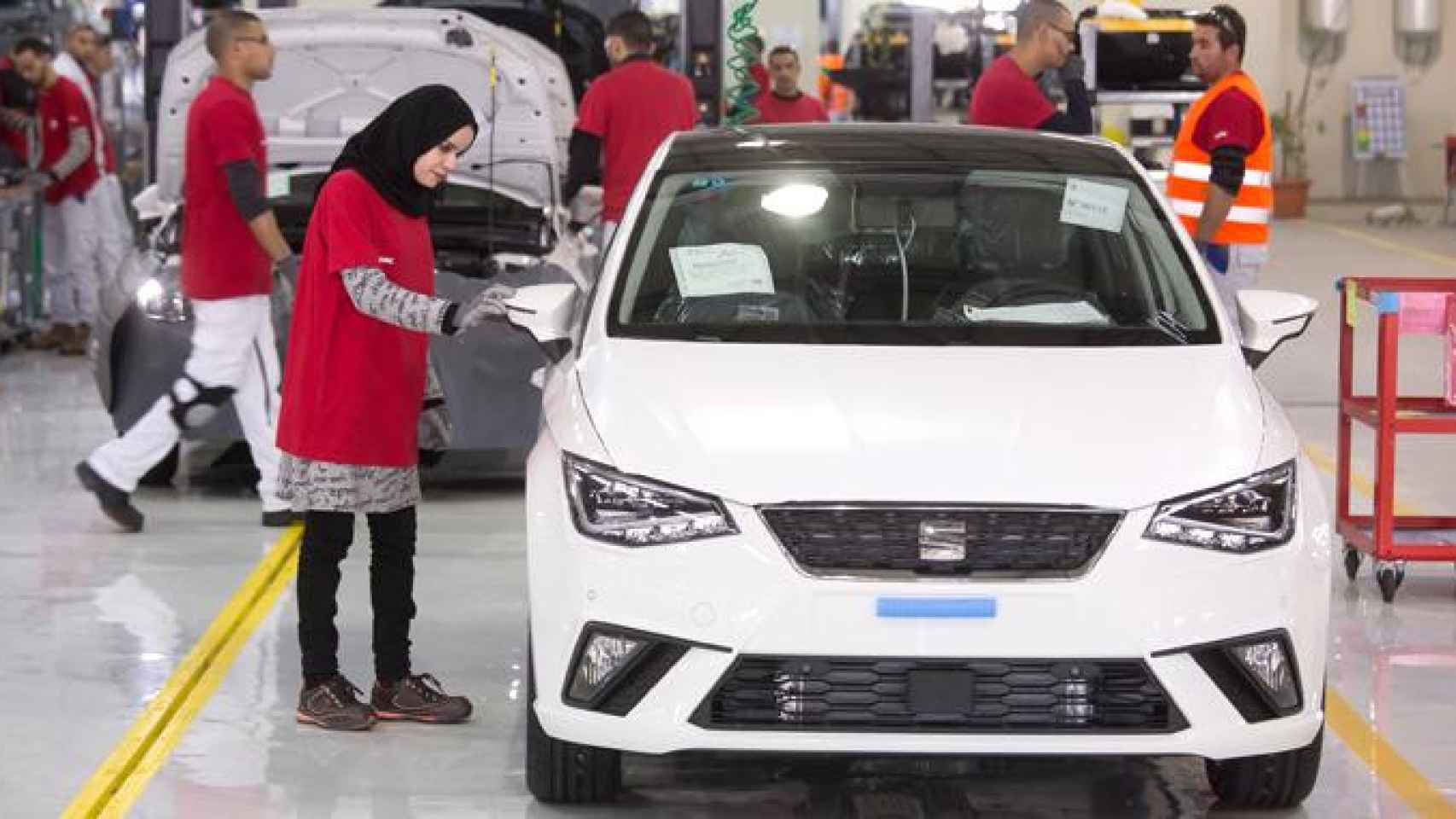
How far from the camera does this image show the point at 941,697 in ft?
16.6

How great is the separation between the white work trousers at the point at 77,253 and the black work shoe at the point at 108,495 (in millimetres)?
6261

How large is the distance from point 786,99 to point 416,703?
910 cm

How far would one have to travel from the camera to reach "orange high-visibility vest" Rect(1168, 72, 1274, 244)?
10148 millimetres

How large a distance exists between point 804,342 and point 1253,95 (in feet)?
15.8

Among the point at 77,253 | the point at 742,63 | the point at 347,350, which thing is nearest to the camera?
the point at 347,350

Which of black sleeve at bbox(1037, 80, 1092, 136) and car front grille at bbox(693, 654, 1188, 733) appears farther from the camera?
black sleeve at bbox(1037, 80, 1092, 136)

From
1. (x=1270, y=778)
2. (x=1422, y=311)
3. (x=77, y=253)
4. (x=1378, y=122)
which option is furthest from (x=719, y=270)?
(x=1378, y=122)

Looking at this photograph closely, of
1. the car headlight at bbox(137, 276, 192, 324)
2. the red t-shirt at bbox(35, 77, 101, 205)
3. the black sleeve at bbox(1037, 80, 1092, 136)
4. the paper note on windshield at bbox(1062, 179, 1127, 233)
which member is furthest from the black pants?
the red t-shirt at bbox(35, 77, 101, 205)

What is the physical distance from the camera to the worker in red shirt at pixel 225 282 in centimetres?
882

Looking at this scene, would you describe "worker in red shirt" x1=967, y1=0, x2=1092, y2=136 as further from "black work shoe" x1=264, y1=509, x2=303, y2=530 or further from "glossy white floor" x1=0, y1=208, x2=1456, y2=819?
"black work shoe" x1=264, y1=509, x2=303, y2=530

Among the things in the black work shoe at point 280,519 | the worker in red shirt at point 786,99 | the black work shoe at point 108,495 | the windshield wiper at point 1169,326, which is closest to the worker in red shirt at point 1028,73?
the black work shoe at point 280,519

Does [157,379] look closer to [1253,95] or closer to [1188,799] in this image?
[1253,95]

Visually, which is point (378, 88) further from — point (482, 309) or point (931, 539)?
point (931, 539)

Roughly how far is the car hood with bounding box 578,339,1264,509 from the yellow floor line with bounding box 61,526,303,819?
4.51ft
